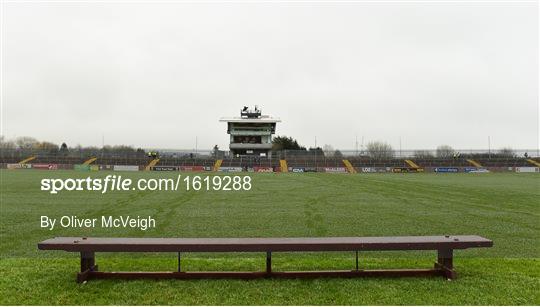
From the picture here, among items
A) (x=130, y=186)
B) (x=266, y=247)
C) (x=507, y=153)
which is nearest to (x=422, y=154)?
(x=507, y=153)

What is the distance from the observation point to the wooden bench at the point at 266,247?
4.74 m

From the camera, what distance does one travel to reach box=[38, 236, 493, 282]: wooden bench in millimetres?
4738

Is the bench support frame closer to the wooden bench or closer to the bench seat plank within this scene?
the wooden bench

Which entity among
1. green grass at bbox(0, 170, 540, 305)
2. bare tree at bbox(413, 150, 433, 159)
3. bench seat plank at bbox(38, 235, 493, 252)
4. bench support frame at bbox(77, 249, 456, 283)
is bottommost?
green grass at bbox(0, 170, 540, 305)

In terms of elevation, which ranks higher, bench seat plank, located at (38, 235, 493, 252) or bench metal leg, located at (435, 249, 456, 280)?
bench seat plank, located at (38, 235, 493, 252)

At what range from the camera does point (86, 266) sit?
16.1ft

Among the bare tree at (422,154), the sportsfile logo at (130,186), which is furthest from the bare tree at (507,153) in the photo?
the sportsfile logo at (130,186)

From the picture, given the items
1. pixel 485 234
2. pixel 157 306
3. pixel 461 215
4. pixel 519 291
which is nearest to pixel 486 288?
pixel 519 291

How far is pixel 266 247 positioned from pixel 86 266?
2250 millimetres

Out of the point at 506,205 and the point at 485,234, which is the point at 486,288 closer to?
the point at 485,234

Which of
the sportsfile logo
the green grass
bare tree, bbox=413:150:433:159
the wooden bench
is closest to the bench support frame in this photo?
the wooden bench

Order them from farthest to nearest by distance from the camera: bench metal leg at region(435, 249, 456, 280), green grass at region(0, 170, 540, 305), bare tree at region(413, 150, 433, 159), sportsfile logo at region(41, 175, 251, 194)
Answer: bare tree at region(413, 150, 433, 159) → sportsfile logo at region(41, 175, 251, 194) → bench metal leg at region(435, 249, 456, 280) → green grass at region(0, 170, 540, 305)

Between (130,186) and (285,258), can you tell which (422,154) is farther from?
(285,258)

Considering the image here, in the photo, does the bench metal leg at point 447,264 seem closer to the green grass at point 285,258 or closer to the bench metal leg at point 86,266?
the green grass at point 285,258
